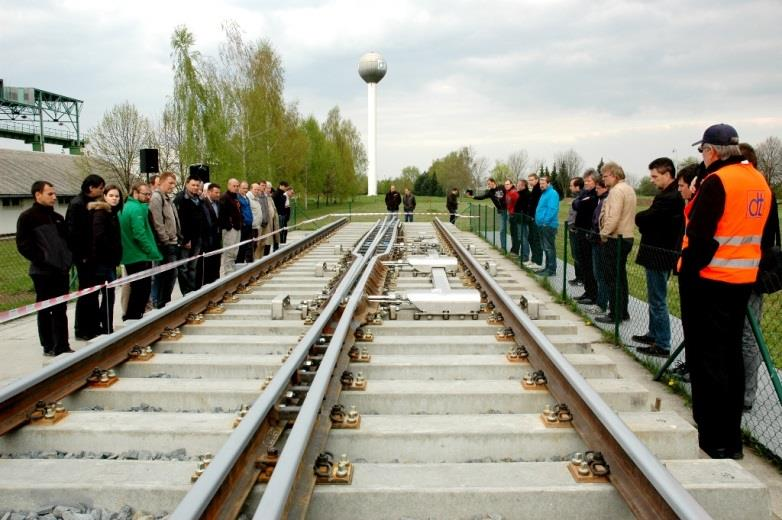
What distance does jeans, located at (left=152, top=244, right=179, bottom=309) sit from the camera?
28.8 feet

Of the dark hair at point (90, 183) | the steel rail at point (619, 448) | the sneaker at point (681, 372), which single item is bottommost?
the sneaker at point (681, 372)

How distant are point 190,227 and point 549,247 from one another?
6347 millimetres

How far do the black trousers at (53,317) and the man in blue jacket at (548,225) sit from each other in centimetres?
796

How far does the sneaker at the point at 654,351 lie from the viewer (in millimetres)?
6277

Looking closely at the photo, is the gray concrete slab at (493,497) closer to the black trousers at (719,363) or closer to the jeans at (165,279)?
the black trousers at (719,363)

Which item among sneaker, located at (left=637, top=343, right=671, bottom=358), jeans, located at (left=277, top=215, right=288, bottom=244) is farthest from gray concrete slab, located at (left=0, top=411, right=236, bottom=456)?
jeans, located at (left=277, top=215, right=288, bottom=244)

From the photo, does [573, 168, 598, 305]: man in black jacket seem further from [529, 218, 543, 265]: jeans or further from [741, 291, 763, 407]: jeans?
[741, 291, 763, 407]: jeans

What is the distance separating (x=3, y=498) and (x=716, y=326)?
404cm

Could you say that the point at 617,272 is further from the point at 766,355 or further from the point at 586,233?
the point at 766,355

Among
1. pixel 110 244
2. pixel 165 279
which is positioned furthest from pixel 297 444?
pixel 165 279

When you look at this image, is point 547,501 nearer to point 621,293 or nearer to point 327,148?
point 621,293

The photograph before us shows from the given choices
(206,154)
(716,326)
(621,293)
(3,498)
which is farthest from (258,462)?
(206,154)

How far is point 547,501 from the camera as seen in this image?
2750 millimetres

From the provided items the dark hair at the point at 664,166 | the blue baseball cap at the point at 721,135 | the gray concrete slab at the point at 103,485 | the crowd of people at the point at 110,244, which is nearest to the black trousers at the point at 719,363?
the blue baseball cap at the point at 721,135
